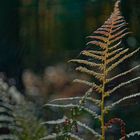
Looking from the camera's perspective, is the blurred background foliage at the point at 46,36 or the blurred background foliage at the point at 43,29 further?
the blurred background foliage at the point at 43,29

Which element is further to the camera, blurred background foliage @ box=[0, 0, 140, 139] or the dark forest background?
the dark forest background

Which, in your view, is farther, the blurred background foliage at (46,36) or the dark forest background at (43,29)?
the dark forest background at (43,29)

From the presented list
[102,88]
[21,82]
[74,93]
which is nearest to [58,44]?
[21,82]

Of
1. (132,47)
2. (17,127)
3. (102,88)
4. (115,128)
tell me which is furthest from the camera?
(132,47)

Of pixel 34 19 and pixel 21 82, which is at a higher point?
pixel 34 19

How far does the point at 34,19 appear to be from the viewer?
5336 mm

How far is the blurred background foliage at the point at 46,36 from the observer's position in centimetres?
456

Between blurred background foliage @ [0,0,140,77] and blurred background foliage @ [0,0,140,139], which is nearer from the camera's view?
blurred background foliage @ [0,0,140,139]

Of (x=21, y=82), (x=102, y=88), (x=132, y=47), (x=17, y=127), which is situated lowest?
(x=21, y=82)

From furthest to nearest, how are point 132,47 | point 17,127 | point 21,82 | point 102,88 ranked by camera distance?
1. point 21,82
2. point 132,47
3. point 17,127
4. point 102,88

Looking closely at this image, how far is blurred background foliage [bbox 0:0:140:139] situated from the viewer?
4.56 metres

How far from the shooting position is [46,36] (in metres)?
5.17

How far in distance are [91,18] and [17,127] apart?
3735mm

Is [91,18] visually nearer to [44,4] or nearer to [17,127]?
[44,4]
